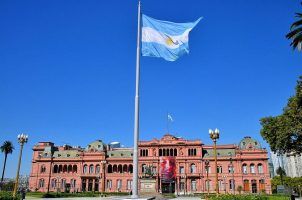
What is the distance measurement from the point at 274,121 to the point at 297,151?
217 inches

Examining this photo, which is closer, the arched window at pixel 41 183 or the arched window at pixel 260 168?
the arched window at pixel 260 168

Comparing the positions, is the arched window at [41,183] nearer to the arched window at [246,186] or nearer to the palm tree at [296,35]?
the arched window at [246,186]

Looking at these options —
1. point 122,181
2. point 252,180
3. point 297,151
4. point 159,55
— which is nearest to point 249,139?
point 252,180

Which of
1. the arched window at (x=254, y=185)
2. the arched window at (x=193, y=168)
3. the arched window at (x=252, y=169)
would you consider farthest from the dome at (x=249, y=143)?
the arched window at (x=193, y=168)

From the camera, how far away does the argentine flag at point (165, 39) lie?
22.1 metres

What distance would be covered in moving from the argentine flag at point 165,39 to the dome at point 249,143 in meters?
73.5

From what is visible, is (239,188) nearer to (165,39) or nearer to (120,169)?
(120,169)

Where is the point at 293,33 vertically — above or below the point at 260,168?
above

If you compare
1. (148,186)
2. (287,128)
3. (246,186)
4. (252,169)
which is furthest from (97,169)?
(287,128)

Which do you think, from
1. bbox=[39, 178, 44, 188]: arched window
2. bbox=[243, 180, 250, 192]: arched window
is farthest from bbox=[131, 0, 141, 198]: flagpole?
bbox=[39, 178, 44, 188]: arched window

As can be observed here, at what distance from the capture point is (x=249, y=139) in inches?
3583

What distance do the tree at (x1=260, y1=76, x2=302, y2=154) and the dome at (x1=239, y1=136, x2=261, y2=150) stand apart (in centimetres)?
4177

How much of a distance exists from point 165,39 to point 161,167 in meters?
69.7

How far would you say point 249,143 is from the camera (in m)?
89.6
